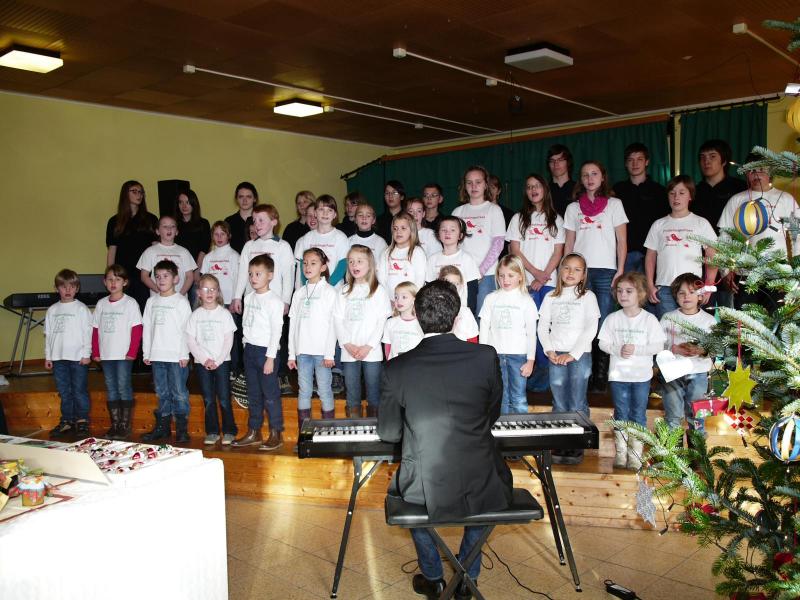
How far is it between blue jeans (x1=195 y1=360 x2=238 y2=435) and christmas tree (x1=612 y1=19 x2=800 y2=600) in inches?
121

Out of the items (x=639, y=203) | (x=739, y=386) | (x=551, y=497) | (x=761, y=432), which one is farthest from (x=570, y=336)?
(x=739, y=386)

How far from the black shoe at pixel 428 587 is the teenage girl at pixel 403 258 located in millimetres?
1895

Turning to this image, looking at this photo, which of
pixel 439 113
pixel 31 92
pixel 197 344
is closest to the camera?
pixel 197 344

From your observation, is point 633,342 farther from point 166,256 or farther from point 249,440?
point 166,256

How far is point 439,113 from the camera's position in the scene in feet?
27.2

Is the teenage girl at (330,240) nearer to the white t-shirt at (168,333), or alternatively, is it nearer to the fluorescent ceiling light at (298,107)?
the white t-shirt at (168,333)

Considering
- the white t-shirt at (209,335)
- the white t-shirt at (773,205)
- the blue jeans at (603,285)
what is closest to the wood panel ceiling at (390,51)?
the white t-shirt at (773,205)

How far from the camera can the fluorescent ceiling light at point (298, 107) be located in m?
7.43

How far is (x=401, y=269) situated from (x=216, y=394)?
4.99 ft

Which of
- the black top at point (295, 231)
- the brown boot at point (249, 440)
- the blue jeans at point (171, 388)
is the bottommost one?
the brown boot at point (249, 440)

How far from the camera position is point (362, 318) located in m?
4.33

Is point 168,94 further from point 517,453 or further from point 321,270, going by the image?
point 517,453

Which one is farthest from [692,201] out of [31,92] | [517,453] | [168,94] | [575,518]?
[31,92]

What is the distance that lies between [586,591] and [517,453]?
2.26ft
